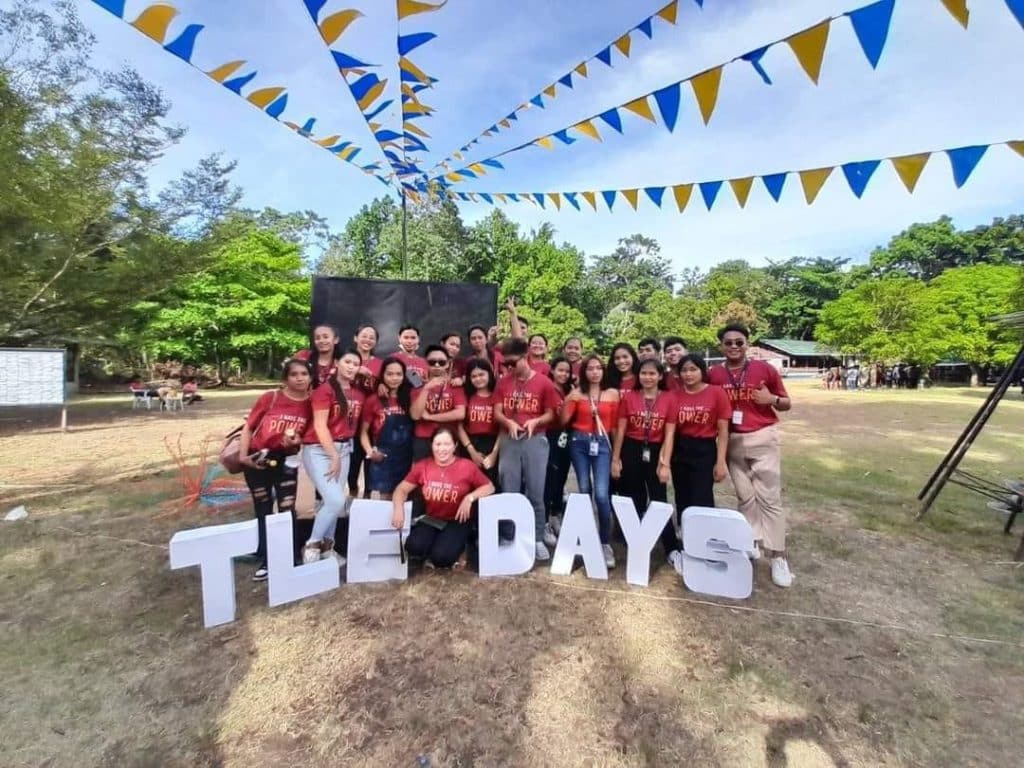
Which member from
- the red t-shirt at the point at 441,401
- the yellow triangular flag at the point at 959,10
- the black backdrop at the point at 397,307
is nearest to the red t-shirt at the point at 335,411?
the red t-shirt at the point at 441,401

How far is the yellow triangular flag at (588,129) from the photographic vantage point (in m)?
3.99

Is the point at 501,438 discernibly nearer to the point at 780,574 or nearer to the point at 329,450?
the point at 329,450

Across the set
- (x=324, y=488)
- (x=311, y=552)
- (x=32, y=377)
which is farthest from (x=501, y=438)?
(x=32, y=377)

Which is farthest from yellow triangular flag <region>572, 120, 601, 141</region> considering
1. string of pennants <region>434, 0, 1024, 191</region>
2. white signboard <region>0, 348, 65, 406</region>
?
white signboard <region>0, 348, 65, 406</region>

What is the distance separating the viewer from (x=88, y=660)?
2.54 m

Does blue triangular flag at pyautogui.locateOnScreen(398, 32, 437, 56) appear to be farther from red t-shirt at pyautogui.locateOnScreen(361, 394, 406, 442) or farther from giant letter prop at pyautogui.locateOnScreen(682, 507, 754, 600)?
giant letter prop at pyautogui.locateOnScreen(682, 507, 754, 600)

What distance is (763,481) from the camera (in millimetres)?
3488

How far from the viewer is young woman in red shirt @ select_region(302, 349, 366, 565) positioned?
3.27 meters

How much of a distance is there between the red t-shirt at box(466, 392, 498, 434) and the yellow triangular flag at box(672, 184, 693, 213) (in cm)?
240

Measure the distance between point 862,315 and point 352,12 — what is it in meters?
30.0

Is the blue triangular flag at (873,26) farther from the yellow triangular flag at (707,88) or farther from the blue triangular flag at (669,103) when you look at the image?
the blue triangular flag at (669,103)

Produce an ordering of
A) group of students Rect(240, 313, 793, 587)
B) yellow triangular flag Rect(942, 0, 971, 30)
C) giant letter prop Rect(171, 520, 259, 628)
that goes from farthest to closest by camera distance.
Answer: group of students Rect(240, 313, 793, 587)
giant letter prop Rect(171, 520, 259, 628)
yellow triangular flag Rect(942, 0, 971, 30)

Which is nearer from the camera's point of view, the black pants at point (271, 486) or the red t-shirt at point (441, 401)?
the black pants at point (271, 486)

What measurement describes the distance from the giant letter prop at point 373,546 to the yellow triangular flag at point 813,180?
3.77 meters
